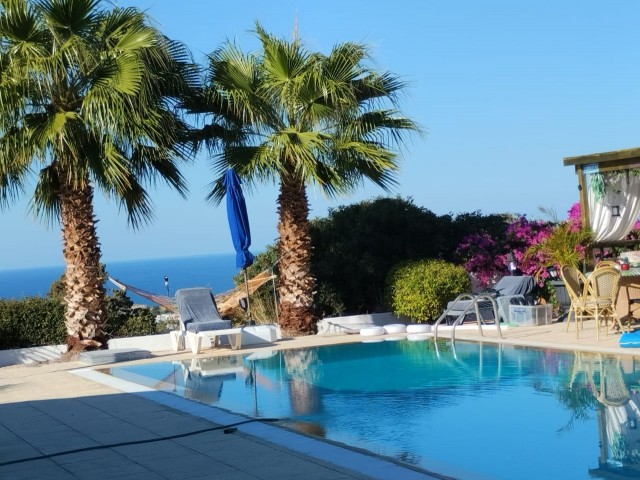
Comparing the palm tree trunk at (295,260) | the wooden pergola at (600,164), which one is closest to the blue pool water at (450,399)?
the palm tree trunk at (295,260)

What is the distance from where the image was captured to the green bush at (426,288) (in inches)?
659

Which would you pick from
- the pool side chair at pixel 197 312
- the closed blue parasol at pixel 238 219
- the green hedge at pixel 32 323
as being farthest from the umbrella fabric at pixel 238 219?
the green hedge at pixel 32 323

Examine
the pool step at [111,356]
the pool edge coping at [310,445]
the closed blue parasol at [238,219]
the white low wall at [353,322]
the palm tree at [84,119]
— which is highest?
the palm tree at [84,119]

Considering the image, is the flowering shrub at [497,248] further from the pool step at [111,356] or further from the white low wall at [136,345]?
the pool step at [111,356]

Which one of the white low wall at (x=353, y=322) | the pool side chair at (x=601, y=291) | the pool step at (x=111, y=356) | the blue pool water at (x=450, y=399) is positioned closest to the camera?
the blue pool water at (x=450, y=399)

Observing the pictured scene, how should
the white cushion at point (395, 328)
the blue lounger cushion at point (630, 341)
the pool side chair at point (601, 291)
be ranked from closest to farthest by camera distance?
the blue lounger cushion at point (630, 341) < the pool side chair at point (601, 291) < the white cushion at point (395, 328)

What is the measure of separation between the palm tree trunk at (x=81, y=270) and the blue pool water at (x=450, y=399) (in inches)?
62.2

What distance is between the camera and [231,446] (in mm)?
7105

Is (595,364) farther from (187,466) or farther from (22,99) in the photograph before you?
(22,99)

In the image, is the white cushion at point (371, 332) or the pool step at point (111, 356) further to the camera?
the white cushion at point (371, 332)

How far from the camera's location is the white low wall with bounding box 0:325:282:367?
47.6 ft

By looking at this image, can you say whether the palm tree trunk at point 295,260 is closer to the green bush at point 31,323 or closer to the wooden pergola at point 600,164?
the green bush at point 31,323

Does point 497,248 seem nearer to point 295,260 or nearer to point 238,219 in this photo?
point 295,260

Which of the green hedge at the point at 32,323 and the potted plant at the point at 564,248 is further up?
the potted plant at the point at 564,248
